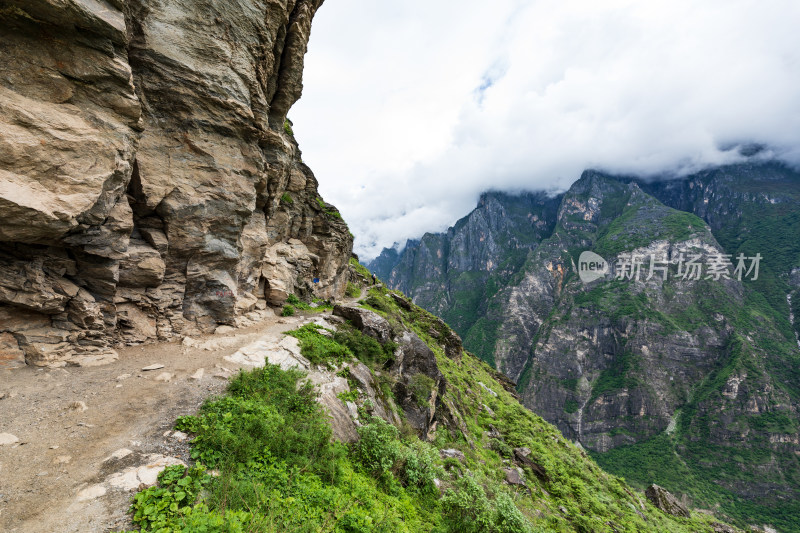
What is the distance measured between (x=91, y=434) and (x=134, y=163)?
10.2 metres

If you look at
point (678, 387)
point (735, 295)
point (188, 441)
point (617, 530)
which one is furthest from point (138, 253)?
point (735, 295)

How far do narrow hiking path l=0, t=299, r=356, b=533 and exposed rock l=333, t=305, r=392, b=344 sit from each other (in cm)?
748

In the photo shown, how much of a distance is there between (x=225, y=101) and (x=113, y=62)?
15.5 ft

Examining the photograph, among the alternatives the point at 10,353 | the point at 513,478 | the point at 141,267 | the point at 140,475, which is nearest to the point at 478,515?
the point at 140,475

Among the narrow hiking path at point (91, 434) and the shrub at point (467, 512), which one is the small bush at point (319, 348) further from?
the shrub at point (467, 512)

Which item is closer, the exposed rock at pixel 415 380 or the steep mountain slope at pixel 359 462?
the steep mountain slope at pixel 359 462

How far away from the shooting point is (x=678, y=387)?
142875mm

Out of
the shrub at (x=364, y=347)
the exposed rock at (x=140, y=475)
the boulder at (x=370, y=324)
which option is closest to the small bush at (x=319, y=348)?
the shrub at (x=364, y=347)

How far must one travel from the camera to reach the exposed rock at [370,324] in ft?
55.6

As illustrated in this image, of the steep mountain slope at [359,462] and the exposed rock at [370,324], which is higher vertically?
the exposed rock at [370,324]

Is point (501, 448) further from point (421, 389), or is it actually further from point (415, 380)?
point (415, 380)

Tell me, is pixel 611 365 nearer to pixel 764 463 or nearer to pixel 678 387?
pixel 678 387

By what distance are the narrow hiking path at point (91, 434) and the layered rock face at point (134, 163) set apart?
1.55 metres

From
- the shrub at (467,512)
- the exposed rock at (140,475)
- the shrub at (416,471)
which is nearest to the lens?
the exposed rock at (140,475)
